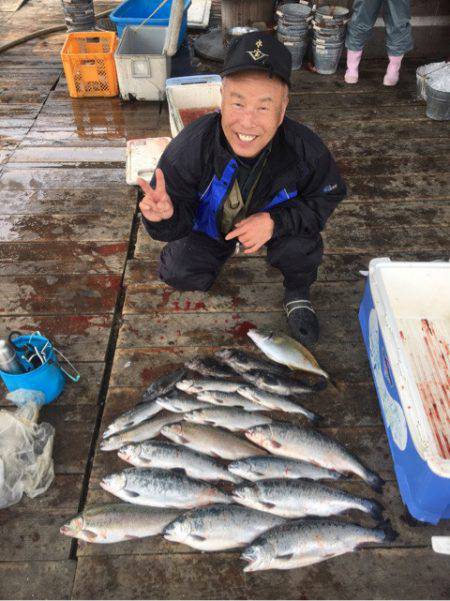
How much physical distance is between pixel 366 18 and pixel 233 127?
4019 mm

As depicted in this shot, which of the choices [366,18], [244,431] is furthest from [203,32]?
[244,431]

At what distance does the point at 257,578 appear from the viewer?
2047 mm

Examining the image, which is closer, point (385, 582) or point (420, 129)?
point (385, 582)

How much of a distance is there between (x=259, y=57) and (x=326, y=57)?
14.3 ft

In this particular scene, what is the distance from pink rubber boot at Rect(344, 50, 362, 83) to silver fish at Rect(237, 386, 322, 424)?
477cm

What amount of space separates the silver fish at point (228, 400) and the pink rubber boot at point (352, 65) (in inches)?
190

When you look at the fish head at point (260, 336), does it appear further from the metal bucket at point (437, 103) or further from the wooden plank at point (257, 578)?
the metal bucket at point (437, 103)

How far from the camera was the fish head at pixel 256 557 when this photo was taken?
2.00 metres

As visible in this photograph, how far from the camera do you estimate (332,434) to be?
99.4 inches

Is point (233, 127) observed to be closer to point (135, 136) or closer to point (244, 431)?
point (244, 431)

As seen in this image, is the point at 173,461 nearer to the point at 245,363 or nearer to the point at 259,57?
the point at 245,363

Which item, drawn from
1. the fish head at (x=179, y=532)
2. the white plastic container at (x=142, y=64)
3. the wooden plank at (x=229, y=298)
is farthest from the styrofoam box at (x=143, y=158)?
the fish head at (x=179, y=532)

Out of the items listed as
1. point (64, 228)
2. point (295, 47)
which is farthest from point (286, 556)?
point (295, 47)

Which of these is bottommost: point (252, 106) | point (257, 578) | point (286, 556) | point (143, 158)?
point (257, 578)
